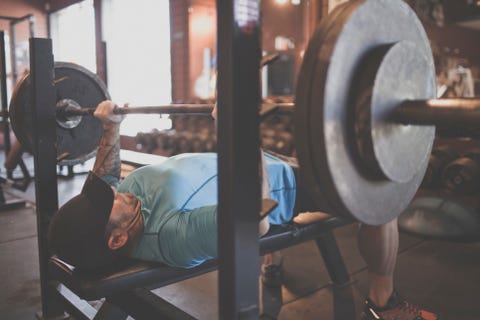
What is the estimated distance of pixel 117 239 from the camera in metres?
1.21

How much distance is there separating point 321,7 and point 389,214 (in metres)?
2.49

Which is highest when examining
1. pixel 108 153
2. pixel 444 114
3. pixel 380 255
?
pixel 444 114

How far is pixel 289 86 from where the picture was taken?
5965mm

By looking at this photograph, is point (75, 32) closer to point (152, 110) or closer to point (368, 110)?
point (152, 110)

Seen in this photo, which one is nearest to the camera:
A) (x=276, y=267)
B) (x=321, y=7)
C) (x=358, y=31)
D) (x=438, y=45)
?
(x=358, y=31)

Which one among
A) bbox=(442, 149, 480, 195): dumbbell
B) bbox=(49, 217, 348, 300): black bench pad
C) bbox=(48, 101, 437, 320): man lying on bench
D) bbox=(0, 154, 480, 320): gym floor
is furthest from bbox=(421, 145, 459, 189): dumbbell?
bbox=(49, 217, 348, 300): black bench pad

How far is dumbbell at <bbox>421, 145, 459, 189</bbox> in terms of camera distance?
8.53 ft

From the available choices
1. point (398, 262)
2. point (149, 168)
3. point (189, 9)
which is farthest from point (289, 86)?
point (149, 168)

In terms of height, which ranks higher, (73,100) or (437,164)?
(73,100)

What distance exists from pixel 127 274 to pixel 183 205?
0.93 ft

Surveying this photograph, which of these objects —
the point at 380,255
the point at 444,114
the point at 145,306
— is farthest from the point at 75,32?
the point at 444,114

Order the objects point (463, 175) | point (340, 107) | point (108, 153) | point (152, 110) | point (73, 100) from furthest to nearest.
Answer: point (463, 175)
point (73, 100)
point (108, 153)
point (152, 110)
point (340, 107)

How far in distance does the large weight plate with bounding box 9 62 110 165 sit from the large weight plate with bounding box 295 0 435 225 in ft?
4.24

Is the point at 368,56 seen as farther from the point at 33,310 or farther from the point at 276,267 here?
the point at 33,310
